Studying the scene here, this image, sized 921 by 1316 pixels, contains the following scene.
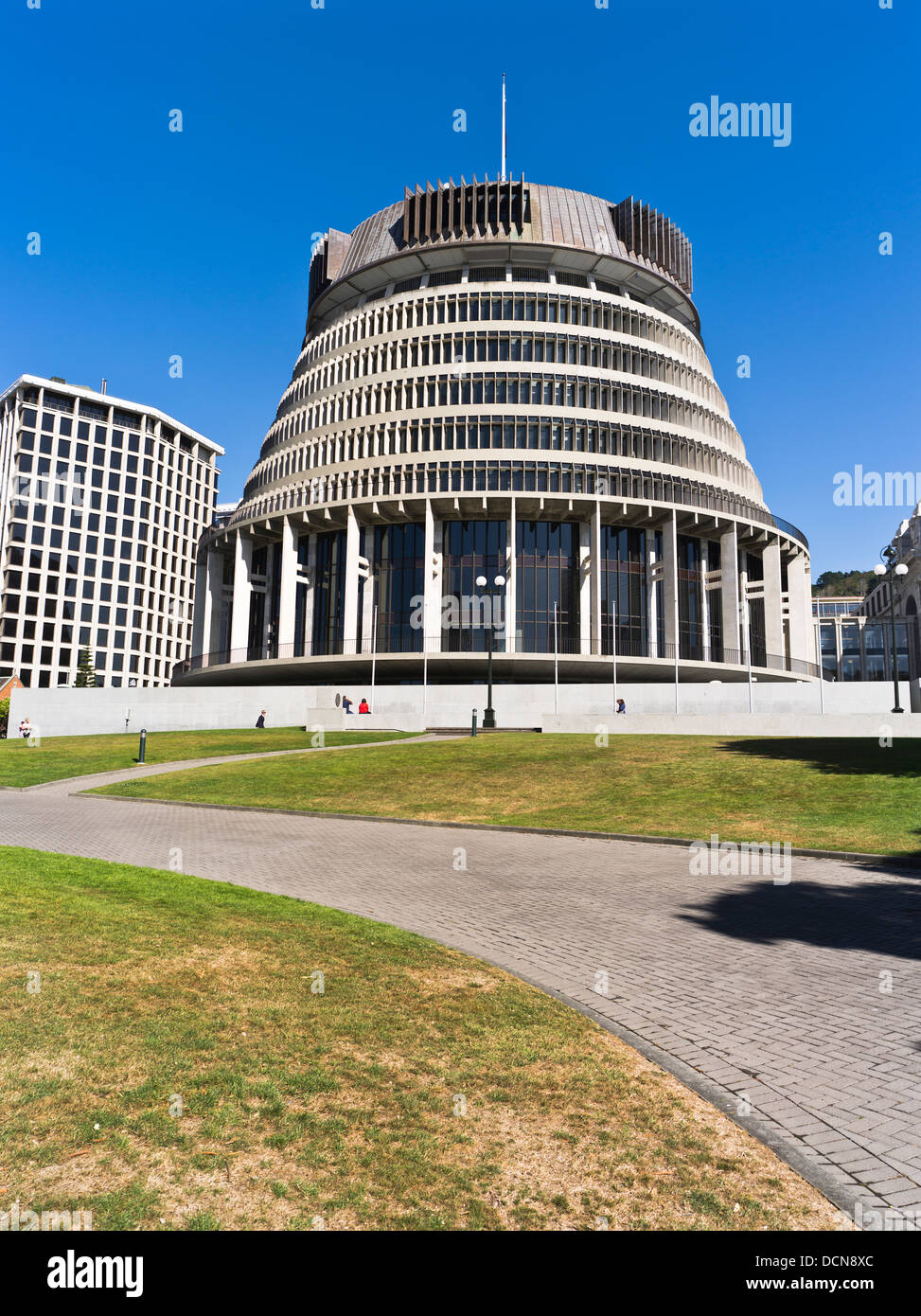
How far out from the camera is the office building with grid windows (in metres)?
56.4

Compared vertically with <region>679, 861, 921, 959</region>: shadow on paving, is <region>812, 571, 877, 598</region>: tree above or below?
above

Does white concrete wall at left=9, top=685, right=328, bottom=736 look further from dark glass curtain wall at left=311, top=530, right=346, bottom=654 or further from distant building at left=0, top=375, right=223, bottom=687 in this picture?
distant building at left=0, top=375, right=223, bottom=687

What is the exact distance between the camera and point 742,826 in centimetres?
1659

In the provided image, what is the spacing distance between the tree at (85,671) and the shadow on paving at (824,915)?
9700 cm

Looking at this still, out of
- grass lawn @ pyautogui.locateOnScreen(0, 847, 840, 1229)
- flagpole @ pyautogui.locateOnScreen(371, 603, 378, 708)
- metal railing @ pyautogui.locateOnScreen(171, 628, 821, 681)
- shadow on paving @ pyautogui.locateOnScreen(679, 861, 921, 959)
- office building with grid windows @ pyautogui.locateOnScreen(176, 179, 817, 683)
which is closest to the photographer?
grass lawn @ pyautogui.locateOnScreen(0, 847, 840, 1229)

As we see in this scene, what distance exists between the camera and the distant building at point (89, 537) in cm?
10262

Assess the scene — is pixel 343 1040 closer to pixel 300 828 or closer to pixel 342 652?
pixel 300 828

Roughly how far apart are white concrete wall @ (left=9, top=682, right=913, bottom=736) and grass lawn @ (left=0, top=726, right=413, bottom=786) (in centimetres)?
279

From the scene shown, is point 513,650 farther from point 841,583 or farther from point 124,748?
point 841,583

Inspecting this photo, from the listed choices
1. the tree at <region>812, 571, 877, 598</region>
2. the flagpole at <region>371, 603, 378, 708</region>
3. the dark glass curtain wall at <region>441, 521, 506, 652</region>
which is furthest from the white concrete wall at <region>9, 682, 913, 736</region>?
the tree at <region>812, 571, 877, 598</region>

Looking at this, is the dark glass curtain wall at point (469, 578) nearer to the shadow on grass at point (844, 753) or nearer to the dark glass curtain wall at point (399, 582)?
the dark glass curtain wall at point (399, 582)

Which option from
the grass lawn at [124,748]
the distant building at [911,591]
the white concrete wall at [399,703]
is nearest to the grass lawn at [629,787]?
the grass lawn at [124,748]

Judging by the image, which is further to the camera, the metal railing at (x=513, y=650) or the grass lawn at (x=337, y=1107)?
the metal railing at (x=513, y=650)

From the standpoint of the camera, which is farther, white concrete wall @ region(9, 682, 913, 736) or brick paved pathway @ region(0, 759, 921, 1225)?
white concrete wall @ region(9, 682, 913, 736)
